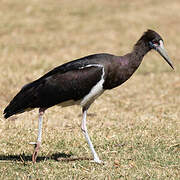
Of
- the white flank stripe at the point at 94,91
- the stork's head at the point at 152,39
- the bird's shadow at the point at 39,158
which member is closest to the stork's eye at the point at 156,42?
the stork's head at the point at 152,39

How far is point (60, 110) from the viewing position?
8.91m

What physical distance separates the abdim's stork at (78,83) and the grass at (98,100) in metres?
0.44

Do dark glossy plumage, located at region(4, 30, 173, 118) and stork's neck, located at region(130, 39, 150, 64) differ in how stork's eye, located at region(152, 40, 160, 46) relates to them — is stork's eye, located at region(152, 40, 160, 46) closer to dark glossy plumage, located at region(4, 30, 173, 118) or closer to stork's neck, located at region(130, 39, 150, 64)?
stork's neck, located at region(130, 39, 150, 64)

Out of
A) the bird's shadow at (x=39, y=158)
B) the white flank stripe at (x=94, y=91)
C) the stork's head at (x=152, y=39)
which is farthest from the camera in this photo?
the stork's head at (x=152, y=39)

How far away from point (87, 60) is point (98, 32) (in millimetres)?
10267

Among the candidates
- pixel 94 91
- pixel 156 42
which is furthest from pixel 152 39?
pixel 94 91

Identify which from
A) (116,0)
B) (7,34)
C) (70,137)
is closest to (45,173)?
(70,137)

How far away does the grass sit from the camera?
5906 millimetres

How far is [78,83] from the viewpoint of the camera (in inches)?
234

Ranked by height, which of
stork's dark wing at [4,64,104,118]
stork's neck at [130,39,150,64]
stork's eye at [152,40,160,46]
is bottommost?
stork's dark wing at [4,64,104,118]

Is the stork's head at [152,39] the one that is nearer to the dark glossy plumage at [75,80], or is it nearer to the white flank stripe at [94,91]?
the dark glossy plumage at [75,80]

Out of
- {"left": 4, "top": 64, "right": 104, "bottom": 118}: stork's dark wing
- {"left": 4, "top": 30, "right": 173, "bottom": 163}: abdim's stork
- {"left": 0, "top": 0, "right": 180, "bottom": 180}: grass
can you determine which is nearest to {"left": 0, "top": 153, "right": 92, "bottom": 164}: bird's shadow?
{"left": 0, "top": 0, "right": 180, "bottom": 180}: grass

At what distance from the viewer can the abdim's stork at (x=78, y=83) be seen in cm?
590

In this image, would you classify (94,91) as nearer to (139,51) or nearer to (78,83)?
(78,83)
